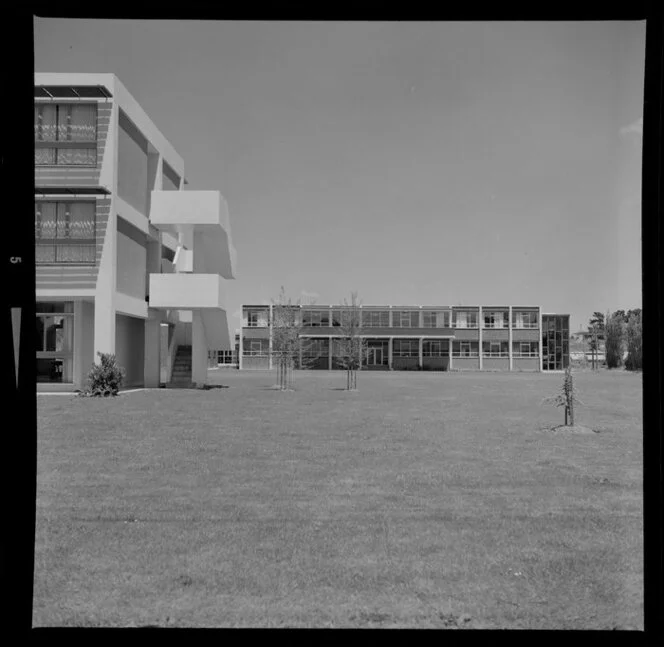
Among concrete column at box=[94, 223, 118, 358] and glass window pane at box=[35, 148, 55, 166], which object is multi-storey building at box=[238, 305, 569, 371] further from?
glass window pane at box=[35, 148, 55, 166]

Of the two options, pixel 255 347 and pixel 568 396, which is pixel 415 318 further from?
pixel 568 396

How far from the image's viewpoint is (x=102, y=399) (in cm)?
923

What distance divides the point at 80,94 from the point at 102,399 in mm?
4382

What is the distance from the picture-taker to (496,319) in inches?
962

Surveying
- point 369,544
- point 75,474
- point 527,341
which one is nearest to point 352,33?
point 369,544

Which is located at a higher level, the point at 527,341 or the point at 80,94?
the point at 80,94

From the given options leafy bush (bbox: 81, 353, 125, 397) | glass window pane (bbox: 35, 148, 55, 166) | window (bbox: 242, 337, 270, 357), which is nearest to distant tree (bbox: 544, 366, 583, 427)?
leafy bush (bbox: 81, 353, 125, 397)

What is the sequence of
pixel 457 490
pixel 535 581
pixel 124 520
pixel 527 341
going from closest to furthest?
pixel 535 581
pixel 124 520
pixel 457 490
pixel 527 341

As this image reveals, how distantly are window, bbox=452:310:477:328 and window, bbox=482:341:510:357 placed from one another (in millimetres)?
1058

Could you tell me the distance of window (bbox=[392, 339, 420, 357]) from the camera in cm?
2325

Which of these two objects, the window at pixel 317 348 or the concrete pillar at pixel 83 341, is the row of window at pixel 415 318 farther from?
the concrete pillar at pixel 83 341

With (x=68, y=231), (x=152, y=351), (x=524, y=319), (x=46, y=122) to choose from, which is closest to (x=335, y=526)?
(x=68, y=231)

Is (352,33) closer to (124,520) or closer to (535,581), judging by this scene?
(535,581)
